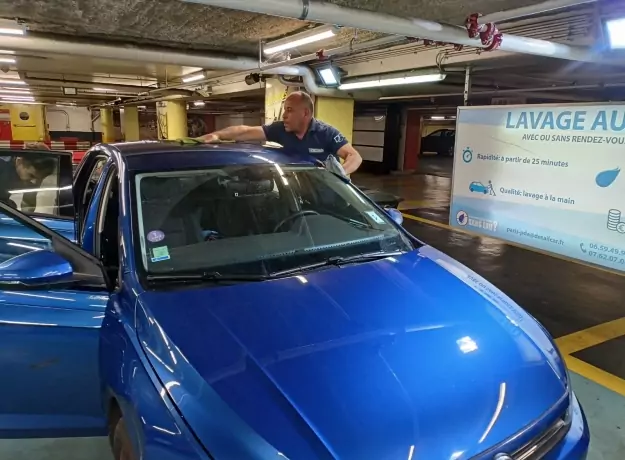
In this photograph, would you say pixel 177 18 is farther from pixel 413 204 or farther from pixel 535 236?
pixel 413 204

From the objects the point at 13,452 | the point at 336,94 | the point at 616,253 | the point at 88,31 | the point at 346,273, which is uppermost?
the point at 88,31

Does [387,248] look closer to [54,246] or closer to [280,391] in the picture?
[280,391]

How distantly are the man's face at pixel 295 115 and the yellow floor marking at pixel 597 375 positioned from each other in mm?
2728

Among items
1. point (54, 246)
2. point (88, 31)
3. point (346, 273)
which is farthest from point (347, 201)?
point (88, 31)

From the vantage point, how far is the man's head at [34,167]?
3.42 metres

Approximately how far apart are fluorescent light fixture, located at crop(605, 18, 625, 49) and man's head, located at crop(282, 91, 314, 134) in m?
2.64

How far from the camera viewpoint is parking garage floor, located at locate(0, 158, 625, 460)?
91.4 inches

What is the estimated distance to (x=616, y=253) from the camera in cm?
302

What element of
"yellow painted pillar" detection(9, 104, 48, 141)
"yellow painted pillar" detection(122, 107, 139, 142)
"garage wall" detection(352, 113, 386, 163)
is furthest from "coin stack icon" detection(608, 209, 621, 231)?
"yellow painted pillar" detection(9, 104, 48, 141)

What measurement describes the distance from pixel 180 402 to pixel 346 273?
853 mm

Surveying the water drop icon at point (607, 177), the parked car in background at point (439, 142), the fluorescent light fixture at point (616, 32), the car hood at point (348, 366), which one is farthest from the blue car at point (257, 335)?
the parked car in background at point (439, 142)

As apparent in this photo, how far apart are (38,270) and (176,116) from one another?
14599 mm

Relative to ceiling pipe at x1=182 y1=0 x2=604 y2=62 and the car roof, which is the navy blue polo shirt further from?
the car roof

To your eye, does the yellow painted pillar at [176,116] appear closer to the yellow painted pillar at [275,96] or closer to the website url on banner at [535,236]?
the yellow painted pillar at [275,96]
